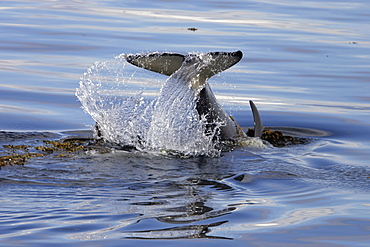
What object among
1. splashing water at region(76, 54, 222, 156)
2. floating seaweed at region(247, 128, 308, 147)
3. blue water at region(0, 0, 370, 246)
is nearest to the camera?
blue water at region(0, 0, 370, 246)

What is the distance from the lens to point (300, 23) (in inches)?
1292

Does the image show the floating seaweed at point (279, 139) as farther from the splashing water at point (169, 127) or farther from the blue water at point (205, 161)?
the splashing water at point (169, 127)

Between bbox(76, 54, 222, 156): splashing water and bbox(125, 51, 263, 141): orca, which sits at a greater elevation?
bbox(125, 51, 263, 141): orca

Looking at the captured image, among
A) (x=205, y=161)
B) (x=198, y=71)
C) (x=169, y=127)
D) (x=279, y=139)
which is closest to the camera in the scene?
(x=205, y=161)

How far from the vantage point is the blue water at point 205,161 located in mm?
6688

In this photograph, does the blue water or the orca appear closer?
the blue water

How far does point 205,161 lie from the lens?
9.94 meters

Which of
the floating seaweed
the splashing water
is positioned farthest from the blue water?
the splashing water

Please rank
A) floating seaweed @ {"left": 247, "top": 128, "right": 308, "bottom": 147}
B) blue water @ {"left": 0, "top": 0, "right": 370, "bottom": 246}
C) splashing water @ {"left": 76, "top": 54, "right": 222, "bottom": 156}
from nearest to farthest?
blue water @ {"left": 0, "top": 0, "right": 370, "bottom": 246}
splashing water @ {"left": 76, "top": 54, "right": 222, "bottom": 156}
floating seaweed @ {"left": 247, "top": 128, "right": 308, "bottom": 147}

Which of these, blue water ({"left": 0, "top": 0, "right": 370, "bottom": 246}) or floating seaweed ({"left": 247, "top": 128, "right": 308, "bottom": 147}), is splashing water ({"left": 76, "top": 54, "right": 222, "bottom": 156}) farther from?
floating seaweed ({"left": 247, "top": 128, "right": 308, "bottom": 147})

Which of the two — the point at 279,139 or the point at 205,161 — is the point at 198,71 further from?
the point at 279,139

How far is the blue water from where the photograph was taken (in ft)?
21.9

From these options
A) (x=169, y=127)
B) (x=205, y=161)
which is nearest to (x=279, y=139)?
(x=169, y=127)

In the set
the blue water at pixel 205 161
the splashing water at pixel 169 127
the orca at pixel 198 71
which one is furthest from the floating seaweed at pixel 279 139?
the splashing water at pixel 169 127
